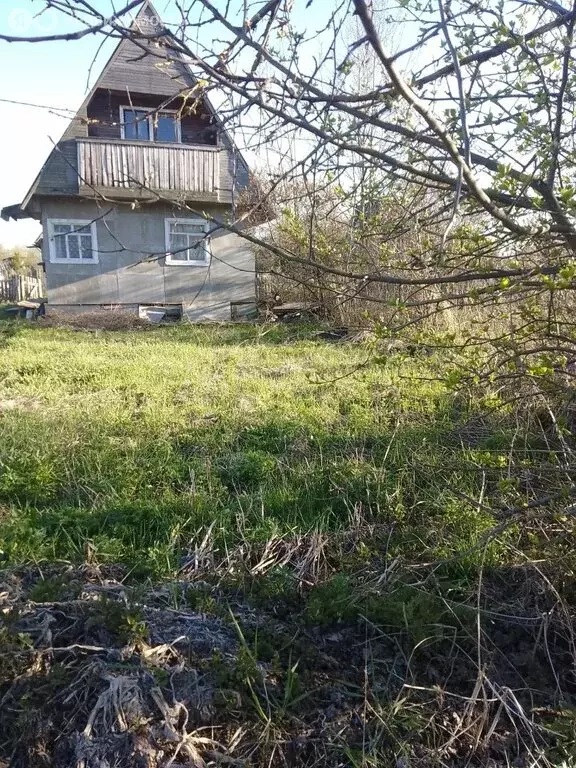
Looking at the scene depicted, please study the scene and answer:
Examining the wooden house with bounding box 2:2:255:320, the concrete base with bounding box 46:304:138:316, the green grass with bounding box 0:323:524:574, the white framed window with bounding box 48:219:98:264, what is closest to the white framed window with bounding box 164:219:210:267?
the wooden house with bounding box 2:2:255:320

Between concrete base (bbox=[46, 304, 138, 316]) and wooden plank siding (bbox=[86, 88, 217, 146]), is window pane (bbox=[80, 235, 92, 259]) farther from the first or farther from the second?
wooden plank siding (bbox=[86, 88, 217, 146])

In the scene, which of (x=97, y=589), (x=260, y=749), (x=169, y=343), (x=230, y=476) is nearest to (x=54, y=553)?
(x=97, y=589)

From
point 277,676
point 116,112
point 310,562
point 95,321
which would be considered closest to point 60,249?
point 95,321

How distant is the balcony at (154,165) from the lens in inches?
484

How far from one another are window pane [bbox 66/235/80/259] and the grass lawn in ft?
29.6

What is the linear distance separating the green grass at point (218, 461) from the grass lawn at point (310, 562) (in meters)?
0.02

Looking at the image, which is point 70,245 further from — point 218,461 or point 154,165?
point 218,461

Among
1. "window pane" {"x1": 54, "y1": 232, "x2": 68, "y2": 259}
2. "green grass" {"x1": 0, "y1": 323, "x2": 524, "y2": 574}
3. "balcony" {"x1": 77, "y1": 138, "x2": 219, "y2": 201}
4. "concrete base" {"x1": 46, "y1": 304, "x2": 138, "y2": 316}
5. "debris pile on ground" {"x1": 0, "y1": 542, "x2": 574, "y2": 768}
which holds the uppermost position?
"balcony" {"x1": 77, "y1": 138, "x2": 219, "y2": 201}

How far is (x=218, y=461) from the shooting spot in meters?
3.64

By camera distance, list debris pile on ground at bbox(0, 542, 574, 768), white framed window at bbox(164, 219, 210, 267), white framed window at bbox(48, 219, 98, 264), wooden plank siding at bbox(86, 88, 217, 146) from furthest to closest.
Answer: white framed window at bbox(164, 219, 210, 267), white framed window at bbox(48, 219, 98, 264), wooden plank siding at bbox(86, 88, 217, 146), debris pile on ground at bbox(0, 542, 574, 768)

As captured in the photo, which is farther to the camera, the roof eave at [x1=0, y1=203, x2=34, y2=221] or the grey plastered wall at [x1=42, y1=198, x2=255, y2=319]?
the roof eave at [x1=0, y1=203, x2=34, y2=221]

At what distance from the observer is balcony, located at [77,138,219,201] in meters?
12.3

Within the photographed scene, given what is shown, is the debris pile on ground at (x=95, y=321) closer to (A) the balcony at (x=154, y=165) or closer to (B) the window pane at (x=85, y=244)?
(B) the window pane at (x=85, y=244)

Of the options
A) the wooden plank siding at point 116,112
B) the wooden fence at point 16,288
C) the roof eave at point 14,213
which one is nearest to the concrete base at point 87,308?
the roof eave at point 14,213
